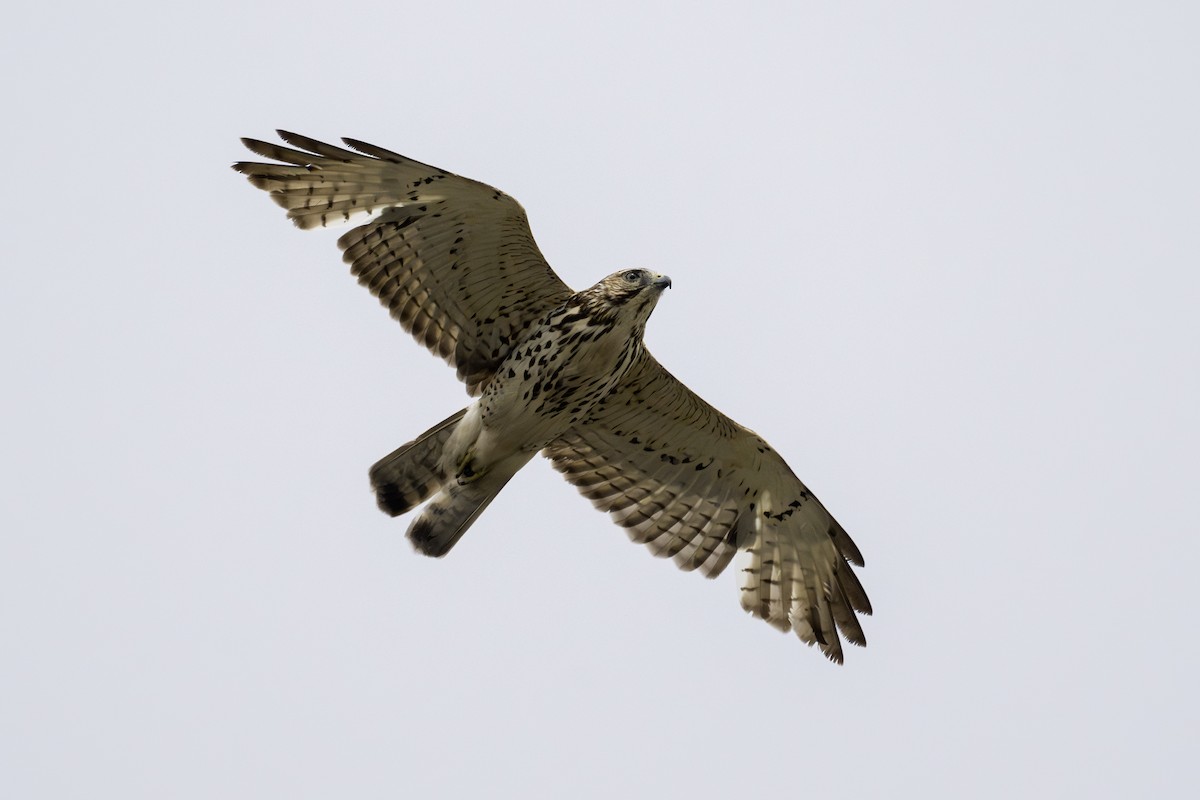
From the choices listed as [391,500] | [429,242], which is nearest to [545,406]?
[391,500]

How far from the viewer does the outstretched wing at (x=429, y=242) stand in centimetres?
1044

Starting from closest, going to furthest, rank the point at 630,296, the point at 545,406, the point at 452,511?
the point at 630,296
the point at 545,406
the point at 452,511

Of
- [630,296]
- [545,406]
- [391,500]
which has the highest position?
[630,296]

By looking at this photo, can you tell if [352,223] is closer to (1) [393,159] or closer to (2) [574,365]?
(1) [393,159]

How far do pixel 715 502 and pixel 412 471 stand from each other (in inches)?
90.5

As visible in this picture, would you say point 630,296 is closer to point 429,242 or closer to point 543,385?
point 543,385

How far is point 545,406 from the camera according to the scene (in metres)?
10.9

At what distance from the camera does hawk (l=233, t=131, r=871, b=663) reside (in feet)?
34.7

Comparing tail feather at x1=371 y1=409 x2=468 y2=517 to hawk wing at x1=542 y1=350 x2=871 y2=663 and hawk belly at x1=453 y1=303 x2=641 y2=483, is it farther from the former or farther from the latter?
hawk wing at x1=542 y1=350 x2=871 y2=663

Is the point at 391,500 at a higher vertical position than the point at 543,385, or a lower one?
lower

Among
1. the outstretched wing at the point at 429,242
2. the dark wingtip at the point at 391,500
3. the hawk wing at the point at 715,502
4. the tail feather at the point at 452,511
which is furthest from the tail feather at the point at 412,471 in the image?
the hawk wing at the point at 715,502

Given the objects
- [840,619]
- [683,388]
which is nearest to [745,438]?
[683,388]

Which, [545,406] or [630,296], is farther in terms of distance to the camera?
[545,406]

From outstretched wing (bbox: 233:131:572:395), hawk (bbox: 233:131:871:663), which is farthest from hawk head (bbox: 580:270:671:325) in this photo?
outstretched wing (bbox: 233:131:572:395)
